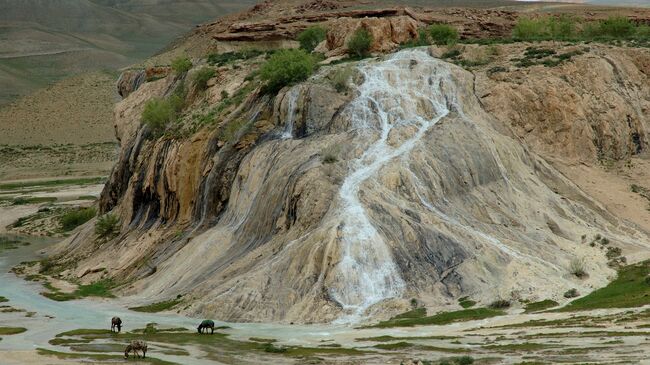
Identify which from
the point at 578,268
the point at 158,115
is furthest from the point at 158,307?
the point at 158,115

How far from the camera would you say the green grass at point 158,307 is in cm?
5641

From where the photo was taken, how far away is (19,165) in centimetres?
15725

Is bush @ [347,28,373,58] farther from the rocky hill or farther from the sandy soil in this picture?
the sandy soil

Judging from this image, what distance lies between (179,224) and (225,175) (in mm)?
4580

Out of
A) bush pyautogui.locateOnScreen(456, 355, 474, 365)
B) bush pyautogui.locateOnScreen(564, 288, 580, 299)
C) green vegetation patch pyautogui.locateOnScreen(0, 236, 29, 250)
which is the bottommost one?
green vegetation patch pyautogui.locateOnScreen(0, 236, 29, 250)

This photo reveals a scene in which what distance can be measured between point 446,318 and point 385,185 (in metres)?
12.2

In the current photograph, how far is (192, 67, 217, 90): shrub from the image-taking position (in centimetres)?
8631

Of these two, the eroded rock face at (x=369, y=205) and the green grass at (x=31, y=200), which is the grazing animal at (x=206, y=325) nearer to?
the eroded rock face at (x=369, y=205)

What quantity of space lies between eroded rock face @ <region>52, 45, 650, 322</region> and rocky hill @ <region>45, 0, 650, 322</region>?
12cm

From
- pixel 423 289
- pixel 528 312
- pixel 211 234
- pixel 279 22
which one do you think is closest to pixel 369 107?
pixel 211 234

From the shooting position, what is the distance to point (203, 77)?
283ft

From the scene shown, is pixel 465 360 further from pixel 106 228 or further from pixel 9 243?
pixel 9 243

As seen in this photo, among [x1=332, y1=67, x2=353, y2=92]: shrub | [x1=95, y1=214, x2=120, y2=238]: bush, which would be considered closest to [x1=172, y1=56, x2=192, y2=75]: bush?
[x1=95, y1=214, x2=120, y2=238]: bush

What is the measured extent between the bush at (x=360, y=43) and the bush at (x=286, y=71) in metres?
8.62
